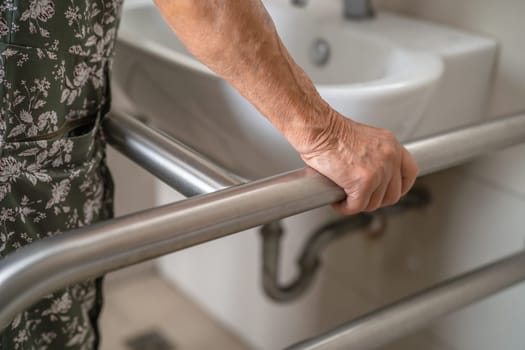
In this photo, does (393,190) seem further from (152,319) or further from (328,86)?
(152,319)

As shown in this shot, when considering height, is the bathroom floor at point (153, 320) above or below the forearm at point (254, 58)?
below

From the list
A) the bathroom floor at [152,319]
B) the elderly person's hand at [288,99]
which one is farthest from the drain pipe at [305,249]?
the elderly person's hand at [288,99]

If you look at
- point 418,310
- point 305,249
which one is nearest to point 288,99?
point 418,310

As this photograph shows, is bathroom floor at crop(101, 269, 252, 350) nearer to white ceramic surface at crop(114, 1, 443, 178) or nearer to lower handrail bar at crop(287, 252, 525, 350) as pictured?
white ceramic surface at crop(114, 1, 443, 178)

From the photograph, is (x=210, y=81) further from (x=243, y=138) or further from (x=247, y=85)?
(x=247, y=85)

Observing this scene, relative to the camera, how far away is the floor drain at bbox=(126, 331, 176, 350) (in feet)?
4.93

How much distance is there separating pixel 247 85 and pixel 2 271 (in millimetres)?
223

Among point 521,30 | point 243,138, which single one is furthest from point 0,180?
point 521,30

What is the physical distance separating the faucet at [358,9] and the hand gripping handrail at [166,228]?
42 centimetres

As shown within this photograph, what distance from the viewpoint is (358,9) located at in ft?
3.31

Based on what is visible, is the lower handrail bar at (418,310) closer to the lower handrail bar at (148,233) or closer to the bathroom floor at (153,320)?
the lower handrail bar at (148,233)

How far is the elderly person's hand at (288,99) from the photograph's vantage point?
0.52 m

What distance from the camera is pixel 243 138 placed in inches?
32.2

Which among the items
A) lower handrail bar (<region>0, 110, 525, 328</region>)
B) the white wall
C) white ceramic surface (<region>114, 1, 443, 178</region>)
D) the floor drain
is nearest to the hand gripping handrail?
lower handrail bar (<region>0, 110, 525, 328</region>)
